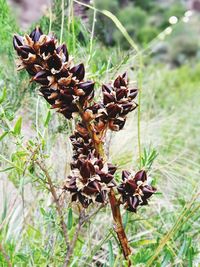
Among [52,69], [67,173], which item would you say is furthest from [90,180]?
[67,173]

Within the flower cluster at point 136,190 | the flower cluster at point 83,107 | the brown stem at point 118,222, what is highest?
the flower cluster at point 83,107

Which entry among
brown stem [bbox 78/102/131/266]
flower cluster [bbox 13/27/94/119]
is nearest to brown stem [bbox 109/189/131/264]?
brown stem [bbox 78/102/131/266]

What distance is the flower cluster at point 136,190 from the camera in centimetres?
64

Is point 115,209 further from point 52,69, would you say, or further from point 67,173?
point 67,173

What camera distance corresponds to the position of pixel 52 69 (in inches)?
23.4

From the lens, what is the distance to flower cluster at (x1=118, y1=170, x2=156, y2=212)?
0.64 meters

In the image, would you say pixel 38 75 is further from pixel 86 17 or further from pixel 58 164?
pixel 86 17

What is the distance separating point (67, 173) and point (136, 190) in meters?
0.47

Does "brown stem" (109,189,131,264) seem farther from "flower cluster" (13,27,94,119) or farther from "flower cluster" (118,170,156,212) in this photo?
"flower cluster" (13,27,94,119)

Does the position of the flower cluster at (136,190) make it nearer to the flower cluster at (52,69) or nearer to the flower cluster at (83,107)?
the flower cluster at (83,107)

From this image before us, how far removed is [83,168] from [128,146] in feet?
2.79

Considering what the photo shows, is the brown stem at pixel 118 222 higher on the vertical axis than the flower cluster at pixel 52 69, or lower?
lower

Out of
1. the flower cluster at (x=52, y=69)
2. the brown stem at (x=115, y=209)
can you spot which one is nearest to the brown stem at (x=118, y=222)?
the brown stem at (x=115, y=209)

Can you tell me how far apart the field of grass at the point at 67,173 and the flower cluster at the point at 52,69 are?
0.22 ft
